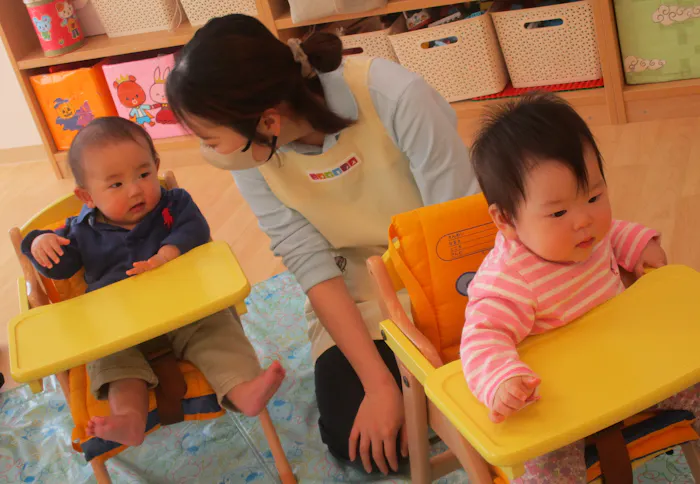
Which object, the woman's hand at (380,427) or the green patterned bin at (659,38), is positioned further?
the green patterned bin at (659,38)

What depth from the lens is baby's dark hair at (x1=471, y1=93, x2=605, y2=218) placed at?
1092 mm

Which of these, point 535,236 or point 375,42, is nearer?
point 535,236

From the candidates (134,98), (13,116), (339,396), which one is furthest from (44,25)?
(339,396)

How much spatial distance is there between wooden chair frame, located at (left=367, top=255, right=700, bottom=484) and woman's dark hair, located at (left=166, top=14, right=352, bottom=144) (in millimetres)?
318

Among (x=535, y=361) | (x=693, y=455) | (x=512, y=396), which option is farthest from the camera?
(x=693, y=455)

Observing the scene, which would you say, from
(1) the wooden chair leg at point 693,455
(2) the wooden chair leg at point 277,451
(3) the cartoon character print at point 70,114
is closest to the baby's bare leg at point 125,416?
(2) the wooden chair leg at point 277,451

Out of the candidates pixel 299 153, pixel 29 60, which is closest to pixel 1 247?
pixel 29 60

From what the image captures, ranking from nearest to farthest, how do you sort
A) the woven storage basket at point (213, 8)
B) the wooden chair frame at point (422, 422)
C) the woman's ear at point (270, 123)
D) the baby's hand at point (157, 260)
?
the wooden chair frame at point (422, 422) → the woman's ear at point (270, 123) → the baby's hand at point (157, 260) → the woven storage basket at point (213, 8)

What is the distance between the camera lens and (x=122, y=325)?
140 centimetres

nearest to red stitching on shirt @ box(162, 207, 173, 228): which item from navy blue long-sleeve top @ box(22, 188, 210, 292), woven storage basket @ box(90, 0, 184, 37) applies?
navy blue long-sleeve top @ box(22, 188, 210, 292)

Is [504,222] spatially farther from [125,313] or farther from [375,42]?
[375,42]

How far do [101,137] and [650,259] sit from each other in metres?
1.04

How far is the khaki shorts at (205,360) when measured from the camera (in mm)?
1584

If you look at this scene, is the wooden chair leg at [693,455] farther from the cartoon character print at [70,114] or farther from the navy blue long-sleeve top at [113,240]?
the cartoon character print at [70,114]
